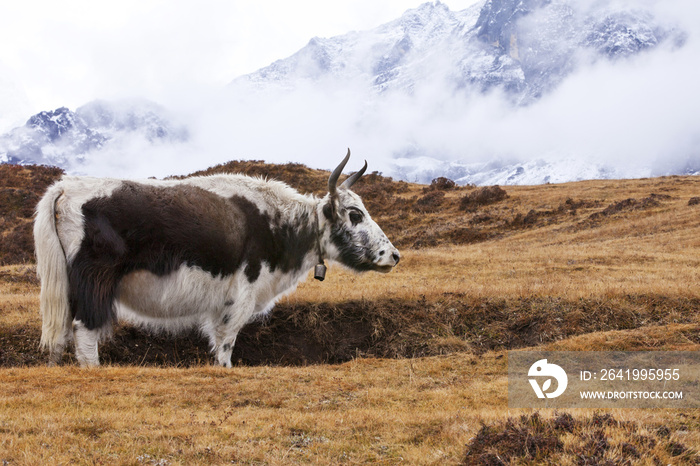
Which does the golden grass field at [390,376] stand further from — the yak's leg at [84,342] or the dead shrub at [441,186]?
the dead shrub at [441,186]

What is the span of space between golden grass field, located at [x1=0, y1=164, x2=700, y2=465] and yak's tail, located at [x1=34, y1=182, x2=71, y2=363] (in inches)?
23.5

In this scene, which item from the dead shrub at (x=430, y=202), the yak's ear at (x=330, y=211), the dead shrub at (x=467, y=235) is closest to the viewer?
the yak's ear at (x=330, y=211)

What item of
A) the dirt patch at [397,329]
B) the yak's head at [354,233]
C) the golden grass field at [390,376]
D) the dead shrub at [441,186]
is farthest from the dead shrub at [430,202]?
the yak's head at [354,233]

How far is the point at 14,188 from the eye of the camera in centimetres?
3152

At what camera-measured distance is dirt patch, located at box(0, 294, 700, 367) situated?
392 inches

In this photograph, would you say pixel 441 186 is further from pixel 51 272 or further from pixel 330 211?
pixel 51 272

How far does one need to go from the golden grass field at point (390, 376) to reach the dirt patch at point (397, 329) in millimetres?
30

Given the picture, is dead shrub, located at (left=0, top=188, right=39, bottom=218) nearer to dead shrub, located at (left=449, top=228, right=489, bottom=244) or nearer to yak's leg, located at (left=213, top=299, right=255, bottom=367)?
dead shrub, located at (left=449, top=228, right=489, bottom=244)

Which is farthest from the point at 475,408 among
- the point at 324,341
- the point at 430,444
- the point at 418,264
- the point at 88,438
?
the point at 418,264

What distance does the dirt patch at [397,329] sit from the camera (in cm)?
997

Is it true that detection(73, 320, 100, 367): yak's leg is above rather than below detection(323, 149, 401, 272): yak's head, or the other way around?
below

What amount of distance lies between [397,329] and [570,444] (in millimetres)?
6459

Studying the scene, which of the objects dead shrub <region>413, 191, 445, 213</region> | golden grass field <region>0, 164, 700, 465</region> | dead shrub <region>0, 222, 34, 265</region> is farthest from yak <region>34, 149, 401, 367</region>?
dead shrub <region>413, 191, 445, 213</region>

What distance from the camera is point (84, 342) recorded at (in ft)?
24.8
